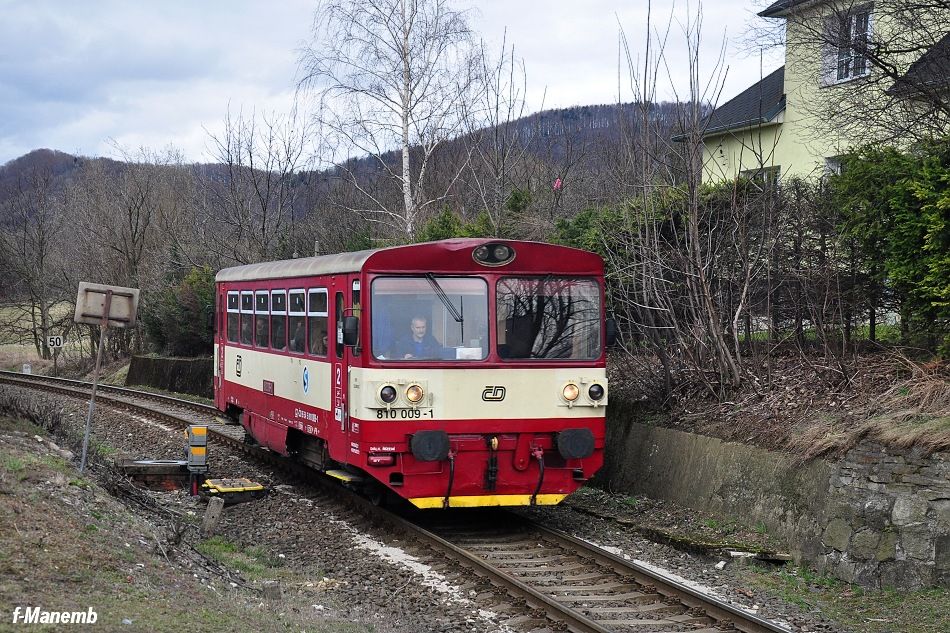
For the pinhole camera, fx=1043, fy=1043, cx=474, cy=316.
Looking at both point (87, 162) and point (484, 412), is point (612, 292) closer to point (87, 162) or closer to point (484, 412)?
point (484, 412)

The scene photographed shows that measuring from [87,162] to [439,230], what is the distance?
6146 centimetres

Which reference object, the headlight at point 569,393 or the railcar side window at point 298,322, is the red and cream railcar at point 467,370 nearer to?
the headlight at point 569,393

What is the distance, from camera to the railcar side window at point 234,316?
16.6 meters

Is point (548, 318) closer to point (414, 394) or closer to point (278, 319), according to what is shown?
point (414, 394)

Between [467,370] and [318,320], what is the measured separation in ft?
7.75

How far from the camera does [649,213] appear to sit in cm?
1504

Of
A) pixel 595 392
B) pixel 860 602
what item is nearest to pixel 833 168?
pixel 595 392

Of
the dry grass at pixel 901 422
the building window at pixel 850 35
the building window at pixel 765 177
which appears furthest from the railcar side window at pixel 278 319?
the building window at pixel 850 35

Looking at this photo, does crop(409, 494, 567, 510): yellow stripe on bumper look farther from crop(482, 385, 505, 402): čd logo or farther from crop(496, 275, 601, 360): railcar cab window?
crop(496, 275, 601, 360): railcar cab window

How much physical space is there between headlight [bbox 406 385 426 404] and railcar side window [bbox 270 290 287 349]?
3677 mm

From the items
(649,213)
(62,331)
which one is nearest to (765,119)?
(649,213)

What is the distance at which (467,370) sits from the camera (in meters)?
10.8

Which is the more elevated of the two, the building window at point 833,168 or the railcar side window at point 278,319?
the building window at point 833,168

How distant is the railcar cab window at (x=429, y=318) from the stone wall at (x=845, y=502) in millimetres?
3012
